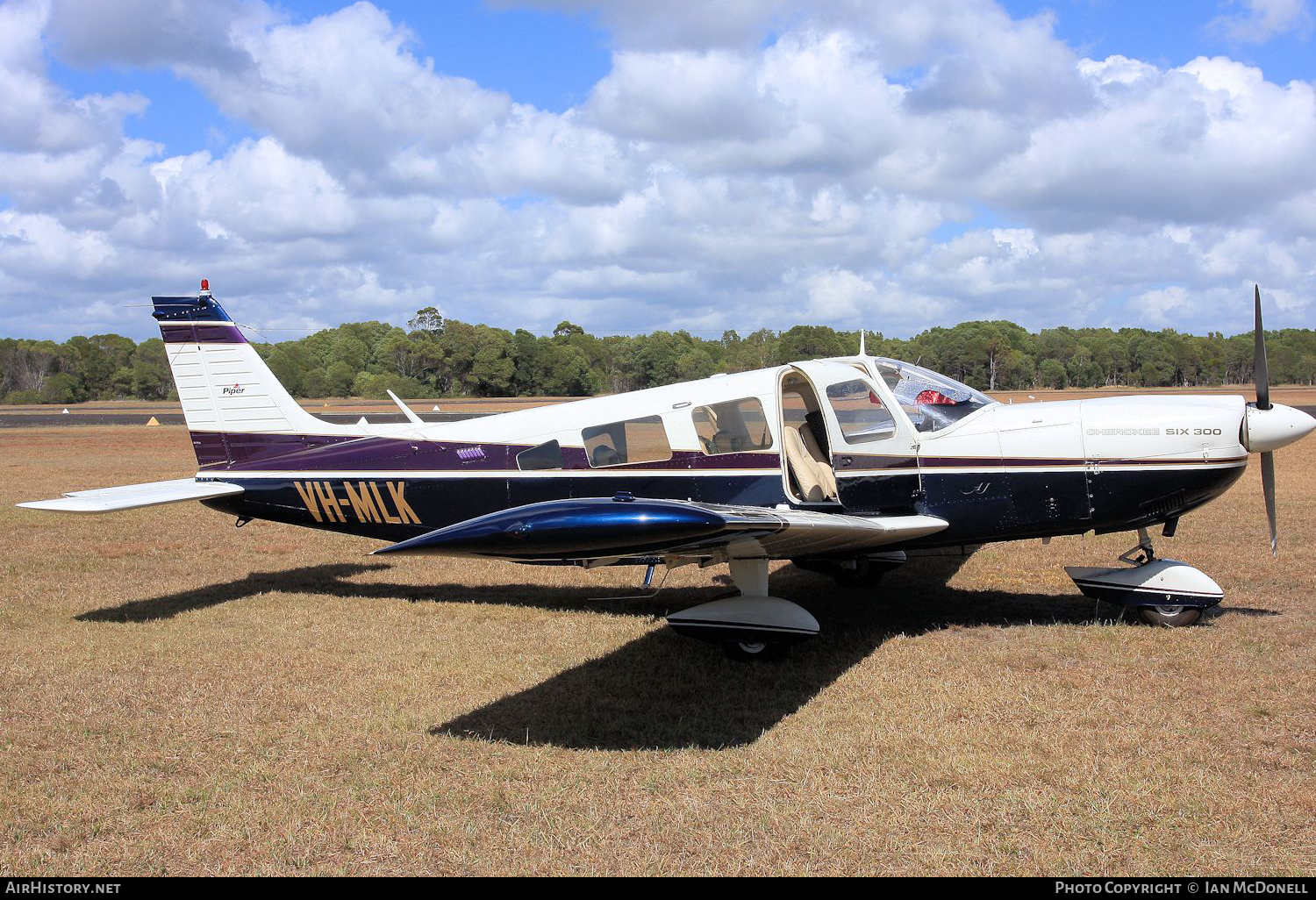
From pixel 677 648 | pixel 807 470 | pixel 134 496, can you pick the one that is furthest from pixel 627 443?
pixel 134 496

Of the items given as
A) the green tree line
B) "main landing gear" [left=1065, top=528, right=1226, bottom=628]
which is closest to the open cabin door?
"main landing gear" [left=1065, top=528, right=1226, bottom=628]

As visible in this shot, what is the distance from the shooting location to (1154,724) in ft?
16.9

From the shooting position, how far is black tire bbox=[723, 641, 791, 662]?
6699 millimetres

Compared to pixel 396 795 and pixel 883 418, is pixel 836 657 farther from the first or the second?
pixel 396 795

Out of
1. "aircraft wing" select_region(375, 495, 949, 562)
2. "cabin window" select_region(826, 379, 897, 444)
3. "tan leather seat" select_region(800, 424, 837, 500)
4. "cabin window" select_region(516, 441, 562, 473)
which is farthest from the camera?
"cabin window" select_region(516, 441, 562, 473)

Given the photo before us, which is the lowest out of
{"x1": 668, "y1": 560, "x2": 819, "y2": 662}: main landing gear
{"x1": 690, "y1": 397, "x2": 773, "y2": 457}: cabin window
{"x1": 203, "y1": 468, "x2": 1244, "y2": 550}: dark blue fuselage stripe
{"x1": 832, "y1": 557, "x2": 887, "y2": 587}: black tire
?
{"x1": 832, "y1": 557, "x2": 887, "y2": 587}: black tire

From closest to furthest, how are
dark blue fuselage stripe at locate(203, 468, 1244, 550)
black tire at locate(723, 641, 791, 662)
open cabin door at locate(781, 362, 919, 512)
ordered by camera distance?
black tire at locate(723, 641, 791, 662)
dark blue fuselage stripe at locate(203, 468, 1244, 550)
open cabin door at locate(781, 362, 919, 512)

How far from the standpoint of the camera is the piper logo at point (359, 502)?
8375 mm

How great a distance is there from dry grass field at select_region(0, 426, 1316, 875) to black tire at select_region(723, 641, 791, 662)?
3.9 inches

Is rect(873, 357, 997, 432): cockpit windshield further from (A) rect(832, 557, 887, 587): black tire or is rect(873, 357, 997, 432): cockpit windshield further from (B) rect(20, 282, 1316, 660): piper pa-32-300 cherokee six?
(A) rect(832, 557, 887, 587): black tire

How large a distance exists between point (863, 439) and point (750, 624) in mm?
1894

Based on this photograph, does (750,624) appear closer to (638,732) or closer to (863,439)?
(638,732)

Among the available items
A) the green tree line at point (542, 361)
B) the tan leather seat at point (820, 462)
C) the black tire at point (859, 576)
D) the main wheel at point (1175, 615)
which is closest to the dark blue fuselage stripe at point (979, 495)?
the tan leather seat at point (820, 462)

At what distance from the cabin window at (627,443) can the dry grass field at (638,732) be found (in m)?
1.46
